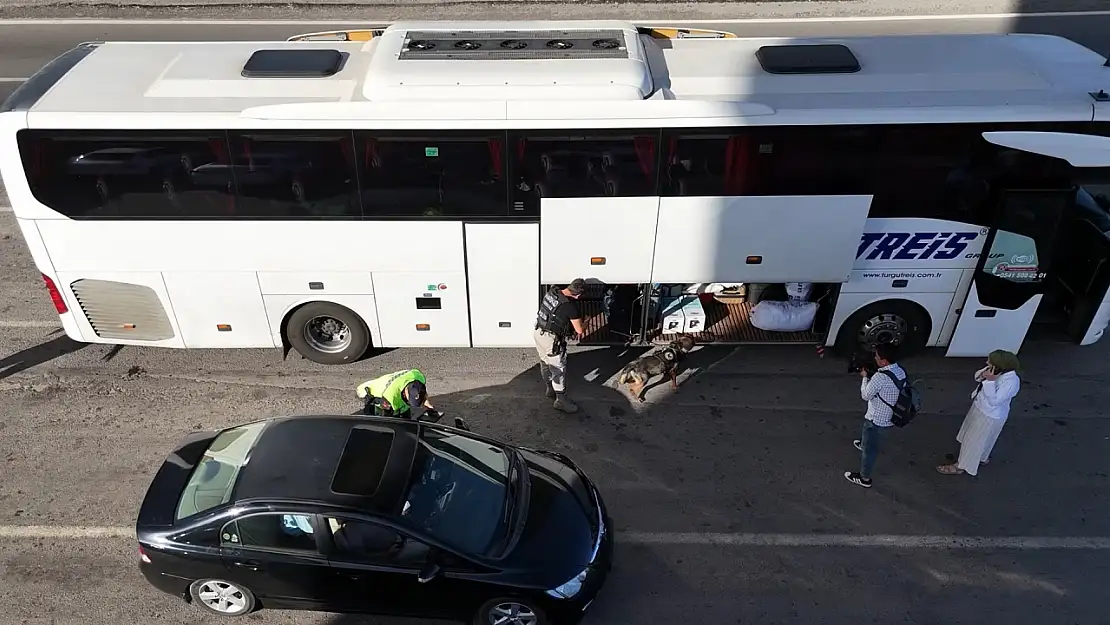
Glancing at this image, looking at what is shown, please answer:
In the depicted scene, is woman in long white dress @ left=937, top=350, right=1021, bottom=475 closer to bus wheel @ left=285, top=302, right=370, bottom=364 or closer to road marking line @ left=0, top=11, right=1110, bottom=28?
A: bus wheel @ left=285, top=302, right=370, bottom=364

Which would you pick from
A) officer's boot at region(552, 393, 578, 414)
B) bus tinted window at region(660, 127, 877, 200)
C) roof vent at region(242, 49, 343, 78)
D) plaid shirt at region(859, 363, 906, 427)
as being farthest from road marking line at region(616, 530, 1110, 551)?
roof vent at region(242, 49, 343, 78)

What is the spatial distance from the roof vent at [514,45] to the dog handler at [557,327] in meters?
2.44

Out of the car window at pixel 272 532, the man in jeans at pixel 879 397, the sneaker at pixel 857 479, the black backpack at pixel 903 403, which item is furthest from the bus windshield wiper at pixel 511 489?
the sneaker at pixel 857 479

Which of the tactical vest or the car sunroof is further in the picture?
the tactical vest

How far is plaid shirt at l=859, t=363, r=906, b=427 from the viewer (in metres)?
7.33

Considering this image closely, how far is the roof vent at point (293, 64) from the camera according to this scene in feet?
27.8

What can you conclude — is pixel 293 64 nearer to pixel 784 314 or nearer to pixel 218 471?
pixel 218 471

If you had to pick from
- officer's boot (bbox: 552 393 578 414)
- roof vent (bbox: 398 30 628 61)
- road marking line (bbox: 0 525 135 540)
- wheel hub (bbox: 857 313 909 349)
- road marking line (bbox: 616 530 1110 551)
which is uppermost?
roof vent (bbox: 398 30 628 61)

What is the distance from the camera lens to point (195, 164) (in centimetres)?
809

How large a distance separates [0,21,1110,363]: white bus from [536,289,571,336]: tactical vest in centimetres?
46

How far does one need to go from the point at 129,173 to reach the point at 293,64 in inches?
80.8

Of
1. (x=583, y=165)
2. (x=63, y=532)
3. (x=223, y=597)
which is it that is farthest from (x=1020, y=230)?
(x=63, y=532)

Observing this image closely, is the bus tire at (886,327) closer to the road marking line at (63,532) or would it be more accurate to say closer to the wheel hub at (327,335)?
the wheel hub at (327,335)

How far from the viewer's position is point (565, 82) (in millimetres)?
8016
